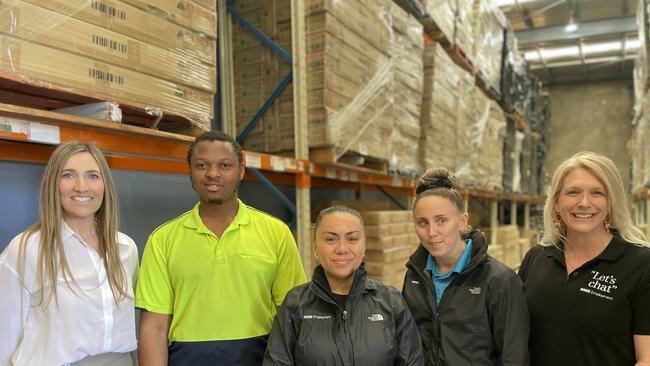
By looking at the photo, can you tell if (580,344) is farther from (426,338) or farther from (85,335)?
(85,335)

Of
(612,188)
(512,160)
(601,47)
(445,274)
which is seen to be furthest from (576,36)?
(445,274)

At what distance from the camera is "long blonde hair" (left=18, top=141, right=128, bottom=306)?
63.0 inches

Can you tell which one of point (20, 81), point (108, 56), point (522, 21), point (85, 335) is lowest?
point (85, 335)

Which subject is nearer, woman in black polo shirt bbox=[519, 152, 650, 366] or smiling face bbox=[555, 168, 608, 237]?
woman in black polo shirt bbox=[519, 152, 650, 366]

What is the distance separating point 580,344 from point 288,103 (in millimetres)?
2630

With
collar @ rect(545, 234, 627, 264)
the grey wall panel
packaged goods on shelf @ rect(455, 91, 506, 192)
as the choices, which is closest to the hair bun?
collar @ rect(545, 234, 627, 264)

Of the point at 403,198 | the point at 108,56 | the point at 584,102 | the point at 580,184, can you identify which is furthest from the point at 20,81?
the point at 584,102

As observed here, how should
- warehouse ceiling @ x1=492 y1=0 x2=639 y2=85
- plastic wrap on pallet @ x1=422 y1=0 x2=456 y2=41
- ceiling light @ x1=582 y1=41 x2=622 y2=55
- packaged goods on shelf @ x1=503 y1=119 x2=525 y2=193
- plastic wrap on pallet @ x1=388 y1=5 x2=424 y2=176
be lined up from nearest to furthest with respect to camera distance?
plastic wrap on pallet @ x1=388 y1=5 x2=424 y2=176, plastic wrap on pallet @ x1=422 y1=0 x2=456 y2=41, packaged goods on shelf @ x1=503 y1=119 x2=525 y2=193, warehouse ceiling @ x1=492 y1=0 x2=639 y2=85, ceiling light @ x1=582 y1=41 x2=622 y2=55

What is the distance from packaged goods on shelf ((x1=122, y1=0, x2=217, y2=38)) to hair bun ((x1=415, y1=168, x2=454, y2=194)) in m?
1.52

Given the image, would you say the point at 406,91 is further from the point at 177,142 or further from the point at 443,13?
the point at 177,142

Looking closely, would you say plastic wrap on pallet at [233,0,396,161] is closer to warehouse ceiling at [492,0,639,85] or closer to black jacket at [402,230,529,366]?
black jacket at [402,230,529,366]

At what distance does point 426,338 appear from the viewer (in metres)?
1.93

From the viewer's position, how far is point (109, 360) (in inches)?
69.4

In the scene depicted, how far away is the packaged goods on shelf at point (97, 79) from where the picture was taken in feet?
5.83
